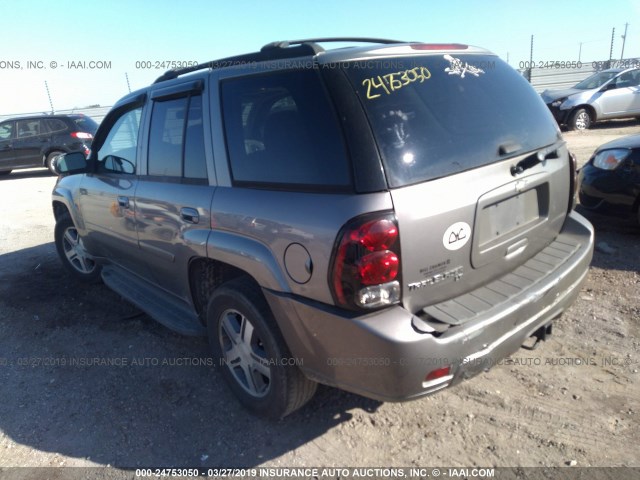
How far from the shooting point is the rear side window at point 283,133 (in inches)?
80.8

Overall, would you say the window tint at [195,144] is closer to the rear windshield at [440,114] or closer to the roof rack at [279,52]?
the roof rack at [279,52]

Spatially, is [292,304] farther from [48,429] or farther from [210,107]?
[48,429]

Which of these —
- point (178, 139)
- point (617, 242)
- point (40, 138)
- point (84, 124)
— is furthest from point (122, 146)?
point (40, 138)

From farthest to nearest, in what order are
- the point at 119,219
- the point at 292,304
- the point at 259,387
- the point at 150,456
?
the point at 119,219
the point at 259,387
the point at 150,456
the point at 292,304

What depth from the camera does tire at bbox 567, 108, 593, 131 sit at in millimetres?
12469

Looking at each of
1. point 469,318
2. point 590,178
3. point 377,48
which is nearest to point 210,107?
point 377,48

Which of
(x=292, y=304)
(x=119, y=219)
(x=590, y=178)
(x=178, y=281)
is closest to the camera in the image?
(x=292, y=304)

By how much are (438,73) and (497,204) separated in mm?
733

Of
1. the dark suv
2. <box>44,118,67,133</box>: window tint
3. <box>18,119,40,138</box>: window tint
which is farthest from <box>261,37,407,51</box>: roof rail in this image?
<box>18,119,40,138</box>: window tint

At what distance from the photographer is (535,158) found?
245 cm

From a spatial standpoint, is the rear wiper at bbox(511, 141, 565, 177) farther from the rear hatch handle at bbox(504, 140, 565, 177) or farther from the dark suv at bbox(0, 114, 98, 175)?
the dark suv at bbox(0, 114, 98, 175)

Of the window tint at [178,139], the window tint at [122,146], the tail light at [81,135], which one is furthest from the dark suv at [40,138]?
the window tint at [178,139]

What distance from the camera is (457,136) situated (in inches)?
86.7

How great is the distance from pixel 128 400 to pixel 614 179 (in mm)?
4818
